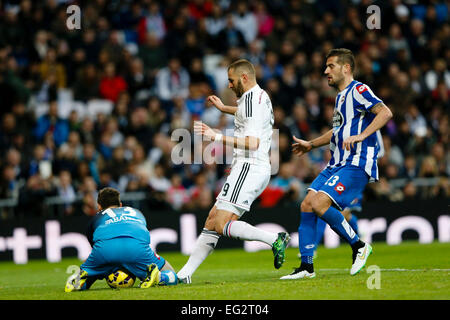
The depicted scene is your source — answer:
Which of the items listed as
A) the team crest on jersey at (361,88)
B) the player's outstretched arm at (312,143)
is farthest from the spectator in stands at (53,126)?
the team crest on jersey at (361,88)

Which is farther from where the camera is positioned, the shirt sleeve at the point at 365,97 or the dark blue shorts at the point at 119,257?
the shirt sleeve at the point at 365,97

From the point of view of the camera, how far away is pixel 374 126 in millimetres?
8312

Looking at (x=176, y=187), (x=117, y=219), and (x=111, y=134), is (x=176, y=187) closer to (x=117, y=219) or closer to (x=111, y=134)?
(x=111, y=134)

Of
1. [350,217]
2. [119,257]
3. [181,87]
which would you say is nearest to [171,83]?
[181,87]

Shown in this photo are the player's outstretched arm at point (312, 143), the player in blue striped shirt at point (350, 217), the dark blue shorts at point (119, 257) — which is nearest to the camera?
the dark blue shorts at point (119, 257)

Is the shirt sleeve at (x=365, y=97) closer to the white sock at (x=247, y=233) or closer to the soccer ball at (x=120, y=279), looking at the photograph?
the white sock at (x=247, y=233)

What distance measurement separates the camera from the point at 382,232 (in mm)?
15211

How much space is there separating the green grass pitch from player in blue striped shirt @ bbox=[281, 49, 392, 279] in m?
0.39

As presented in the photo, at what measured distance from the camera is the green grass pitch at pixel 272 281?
274 inches

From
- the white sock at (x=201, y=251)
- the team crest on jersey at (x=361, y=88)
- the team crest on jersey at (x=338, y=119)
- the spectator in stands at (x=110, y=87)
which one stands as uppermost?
the spectator in stands at (x=110, y=87)

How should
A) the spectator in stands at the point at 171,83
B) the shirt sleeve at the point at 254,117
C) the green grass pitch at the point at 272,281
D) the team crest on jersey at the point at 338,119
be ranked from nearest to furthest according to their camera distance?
the green grass pitch at the point at 272,281 < the shirt sleeve at the point at 254,117 < the team crest on jersey at the point at 338,119 < the spectator in stands at the point at 171,83

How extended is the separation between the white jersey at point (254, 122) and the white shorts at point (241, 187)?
89 millimetres

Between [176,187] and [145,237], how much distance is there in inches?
291
